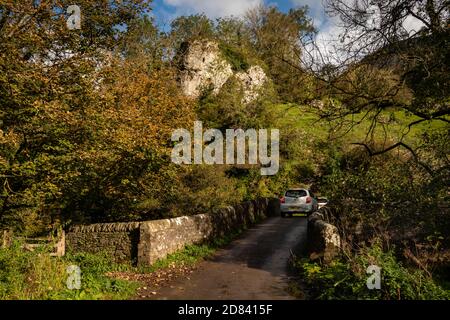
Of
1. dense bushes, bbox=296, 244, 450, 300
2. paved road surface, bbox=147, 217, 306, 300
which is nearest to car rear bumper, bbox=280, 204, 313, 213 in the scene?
paved road surface, bbox=147, 217, 306, 300

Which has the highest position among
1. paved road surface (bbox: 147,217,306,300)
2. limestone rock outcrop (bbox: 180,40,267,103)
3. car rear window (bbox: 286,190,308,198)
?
limestone rock outcrop (bbox: 180,40,267,103)

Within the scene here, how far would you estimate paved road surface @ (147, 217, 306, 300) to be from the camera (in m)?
8.64

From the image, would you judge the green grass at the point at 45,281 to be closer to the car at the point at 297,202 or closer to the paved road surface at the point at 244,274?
the paved road surface at the point at 244,274

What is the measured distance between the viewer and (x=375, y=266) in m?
7.71

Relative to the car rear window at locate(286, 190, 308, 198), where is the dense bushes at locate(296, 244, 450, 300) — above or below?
below

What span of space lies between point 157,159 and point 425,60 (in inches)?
372

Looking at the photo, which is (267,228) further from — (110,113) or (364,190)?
(110,113)

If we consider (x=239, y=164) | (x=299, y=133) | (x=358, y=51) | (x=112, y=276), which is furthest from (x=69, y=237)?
(x=299, y=133)

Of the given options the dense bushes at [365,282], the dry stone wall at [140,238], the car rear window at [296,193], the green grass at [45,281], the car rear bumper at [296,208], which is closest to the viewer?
the dense bushes at [365,282]

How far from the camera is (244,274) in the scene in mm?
10547

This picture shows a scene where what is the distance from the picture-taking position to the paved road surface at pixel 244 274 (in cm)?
864

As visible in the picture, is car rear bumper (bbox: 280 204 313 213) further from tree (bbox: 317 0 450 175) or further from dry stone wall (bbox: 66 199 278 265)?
tree (bbox: 317 0 450 175)

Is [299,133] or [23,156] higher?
[299,133]

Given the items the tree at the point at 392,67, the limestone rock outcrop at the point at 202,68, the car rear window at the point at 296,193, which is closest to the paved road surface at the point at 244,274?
the tree at the point at 392,67
